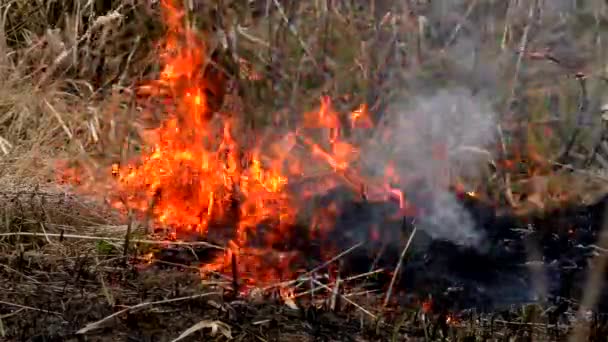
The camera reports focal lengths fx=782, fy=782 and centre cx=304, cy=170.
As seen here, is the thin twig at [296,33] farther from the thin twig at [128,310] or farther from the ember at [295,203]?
the thin twig at [128,310]

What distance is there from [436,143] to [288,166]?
2.42 feet

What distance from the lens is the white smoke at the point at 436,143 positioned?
3160 mm

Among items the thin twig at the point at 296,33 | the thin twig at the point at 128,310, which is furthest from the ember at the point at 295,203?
the thin twig at the point at 296,33

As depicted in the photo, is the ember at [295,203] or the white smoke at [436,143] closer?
the ember at [295,203]

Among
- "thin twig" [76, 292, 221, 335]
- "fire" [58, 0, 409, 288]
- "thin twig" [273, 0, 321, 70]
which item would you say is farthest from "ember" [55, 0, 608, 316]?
"thin twig" [273, 0, 321, 70]

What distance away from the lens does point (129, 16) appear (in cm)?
533

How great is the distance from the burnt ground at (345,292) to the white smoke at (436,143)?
109 mm

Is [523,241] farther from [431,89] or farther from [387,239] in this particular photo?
[431,89]

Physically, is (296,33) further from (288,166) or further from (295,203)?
(295,203)

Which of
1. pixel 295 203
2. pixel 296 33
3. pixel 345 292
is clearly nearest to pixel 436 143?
pixel 295 203

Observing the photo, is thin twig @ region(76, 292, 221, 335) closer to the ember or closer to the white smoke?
the ember

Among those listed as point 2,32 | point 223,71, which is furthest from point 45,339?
point 2,32

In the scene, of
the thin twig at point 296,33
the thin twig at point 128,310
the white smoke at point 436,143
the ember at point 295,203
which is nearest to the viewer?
the thin twig at point 128,310

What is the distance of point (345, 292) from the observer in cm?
262
